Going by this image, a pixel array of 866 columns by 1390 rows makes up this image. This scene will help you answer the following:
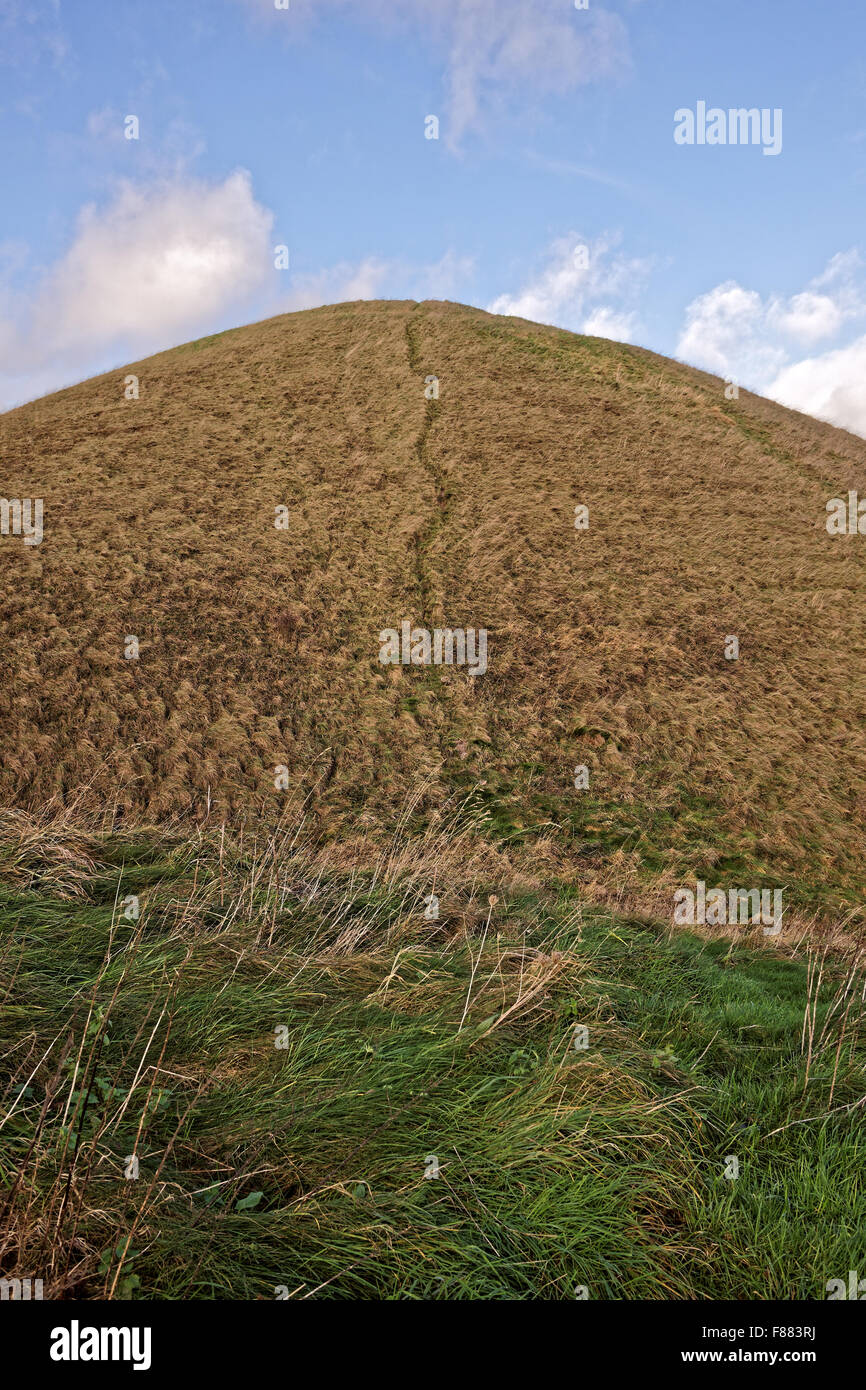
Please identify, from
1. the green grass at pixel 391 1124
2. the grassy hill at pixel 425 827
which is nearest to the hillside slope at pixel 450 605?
the grassy hill at pixel 425 827

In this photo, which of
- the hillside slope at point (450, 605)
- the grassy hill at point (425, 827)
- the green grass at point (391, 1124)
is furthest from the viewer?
the hillside slope at point (450, 605)

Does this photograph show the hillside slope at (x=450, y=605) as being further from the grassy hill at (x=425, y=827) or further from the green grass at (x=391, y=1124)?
the green grass at (x=391, y=1124)

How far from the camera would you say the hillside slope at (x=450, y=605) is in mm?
14766

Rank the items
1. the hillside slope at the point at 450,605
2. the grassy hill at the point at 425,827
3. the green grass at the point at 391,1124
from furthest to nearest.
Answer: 1. the hillside slope at the point at 450,605
2. the grassy hill at the point at 425,827
3. the green grass at the point at 391,1124

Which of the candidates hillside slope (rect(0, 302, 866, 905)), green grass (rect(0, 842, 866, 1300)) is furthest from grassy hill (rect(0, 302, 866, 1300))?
hillside slope (rect(0, 302, 866, 905))

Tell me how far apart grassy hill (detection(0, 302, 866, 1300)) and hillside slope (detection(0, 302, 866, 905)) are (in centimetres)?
13

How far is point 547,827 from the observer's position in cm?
1400

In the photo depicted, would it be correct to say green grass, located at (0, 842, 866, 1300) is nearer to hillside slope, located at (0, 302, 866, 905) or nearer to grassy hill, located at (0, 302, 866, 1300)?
grassy hill, located at (0, 302, 866, 1300)

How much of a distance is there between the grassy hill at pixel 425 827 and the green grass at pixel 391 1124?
28 millimetres

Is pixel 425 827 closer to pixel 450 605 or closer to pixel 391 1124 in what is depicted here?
pixel 450 605

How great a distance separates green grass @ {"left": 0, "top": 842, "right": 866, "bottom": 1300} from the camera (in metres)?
3.43

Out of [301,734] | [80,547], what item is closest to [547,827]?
[301,734]

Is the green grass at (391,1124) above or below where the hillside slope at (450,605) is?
below

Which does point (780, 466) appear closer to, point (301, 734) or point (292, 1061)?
point (301, 734)
